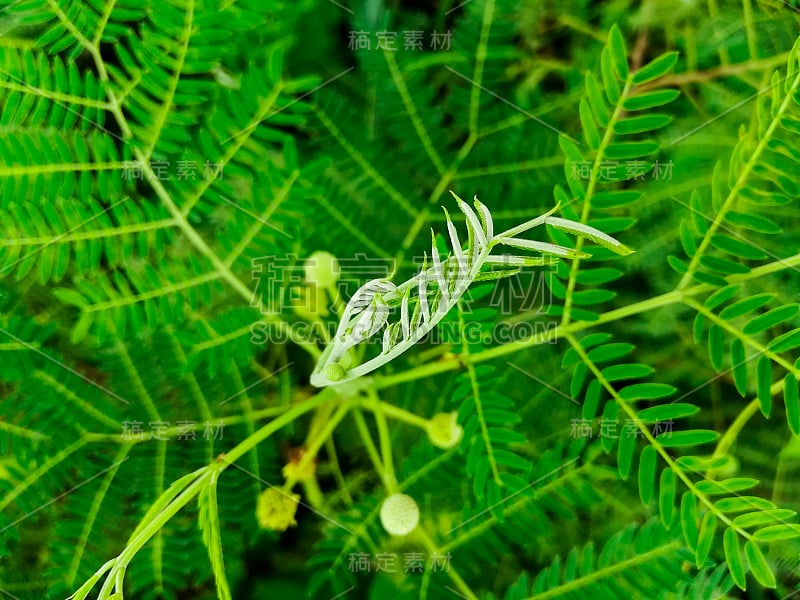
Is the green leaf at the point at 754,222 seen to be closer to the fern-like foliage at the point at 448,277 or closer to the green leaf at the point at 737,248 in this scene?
the green leaf at the point at 737,248

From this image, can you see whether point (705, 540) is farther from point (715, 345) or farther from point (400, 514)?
point (400, 514)

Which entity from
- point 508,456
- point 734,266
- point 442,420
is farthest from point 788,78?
point 442,420

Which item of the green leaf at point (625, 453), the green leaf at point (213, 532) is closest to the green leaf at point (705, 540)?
the green leaf at point (625, 453)

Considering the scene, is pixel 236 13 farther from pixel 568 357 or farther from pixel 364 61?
pixel 568 357

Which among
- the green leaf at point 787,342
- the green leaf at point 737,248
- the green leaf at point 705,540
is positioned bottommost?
the green leaf at point 705,540

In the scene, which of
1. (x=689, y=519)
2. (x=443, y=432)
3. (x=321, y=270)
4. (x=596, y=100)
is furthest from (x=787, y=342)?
(x=321, y=270)
